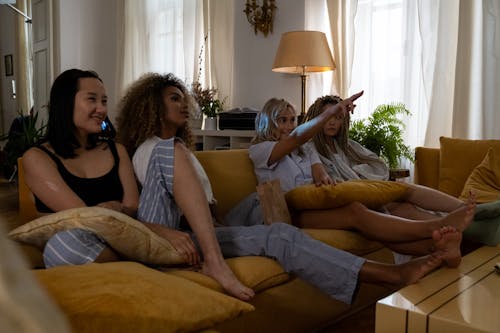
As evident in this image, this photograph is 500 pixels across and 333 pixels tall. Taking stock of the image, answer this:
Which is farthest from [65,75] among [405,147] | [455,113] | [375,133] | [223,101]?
[223,101]

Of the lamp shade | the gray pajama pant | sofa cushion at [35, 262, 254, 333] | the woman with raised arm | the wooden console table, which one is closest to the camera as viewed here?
sofa cushion at [35, 262, 254, 333]

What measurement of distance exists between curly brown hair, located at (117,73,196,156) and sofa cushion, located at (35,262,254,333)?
0.95 meters

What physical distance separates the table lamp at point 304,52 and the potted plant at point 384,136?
0.54m

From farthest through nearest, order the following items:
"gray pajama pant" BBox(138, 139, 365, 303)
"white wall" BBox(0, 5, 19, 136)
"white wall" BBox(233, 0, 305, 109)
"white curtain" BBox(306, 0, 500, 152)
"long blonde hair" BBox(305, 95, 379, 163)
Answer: "white wall" BBox(0, 5, 19, 136) < "white wall" BBox(233, 0, 305, 109) < "white curtain" BBox(306, 0, 500, 152) < "long blonde hair" BBox(305, 95, 379, 163) < "gray pajama pant" BBox(138, 139, 365, 303)

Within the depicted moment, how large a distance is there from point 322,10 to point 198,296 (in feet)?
11.1

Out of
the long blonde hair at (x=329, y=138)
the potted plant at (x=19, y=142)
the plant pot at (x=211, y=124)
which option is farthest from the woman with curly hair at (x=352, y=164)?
the potted plant at (x=19, y=142)

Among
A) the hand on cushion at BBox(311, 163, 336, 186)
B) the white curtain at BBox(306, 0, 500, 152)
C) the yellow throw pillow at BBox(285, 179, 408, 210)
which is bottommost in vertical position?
the yellow throw pillow at BBox(285, 179, 408, 210)

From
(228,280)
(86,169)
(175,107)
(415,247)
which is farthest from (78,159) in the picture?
(415,247)

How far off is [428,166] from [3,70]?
768 cm

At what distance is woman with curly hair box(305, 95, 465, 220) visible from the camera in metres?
2.40

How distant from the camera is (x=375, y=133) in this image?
3.22m

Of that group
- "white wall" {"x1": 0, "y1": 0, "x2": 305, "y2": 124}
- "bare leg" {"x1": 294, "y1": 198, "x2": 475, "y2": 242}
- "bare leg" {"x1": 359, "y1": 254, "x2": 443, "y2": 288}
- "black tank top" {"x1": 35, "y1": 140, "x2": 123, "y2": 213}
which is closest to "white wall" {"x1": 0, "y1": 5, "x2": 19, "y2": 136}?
"white wall" {"x1": 0, "y1": 0, "x2": 305, "y2": 124}

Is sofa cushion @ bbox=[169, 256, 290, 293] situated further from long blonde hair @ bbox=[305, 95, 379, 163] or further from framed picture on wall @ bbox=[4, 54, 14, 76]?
framed picture on wall @ bbox=[4, 54, 14, 76]

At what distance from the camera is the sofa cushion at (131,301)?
92 centimetres
